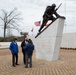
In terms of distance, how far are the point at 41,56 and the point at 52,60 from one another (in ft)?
3.98

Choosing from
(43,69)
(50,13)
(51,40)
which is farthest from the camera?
(50,13)

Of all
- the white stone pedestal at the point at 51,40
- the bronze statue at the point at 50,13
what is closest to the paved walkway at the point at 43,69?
the white stone pedestal at the point at 51,40

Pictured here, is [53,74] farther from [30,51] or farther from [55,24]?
[55,24]

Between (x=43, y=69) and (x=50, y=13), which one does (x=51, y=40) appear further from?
(x=43, y=69)

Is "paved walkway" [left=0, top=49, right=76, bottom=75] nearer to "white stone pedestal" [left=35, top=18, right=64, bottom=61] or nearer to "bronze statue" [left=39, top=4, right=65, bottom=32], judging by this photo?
"white stone pedestal" [left=35, top=18, right=64, bottom=61]

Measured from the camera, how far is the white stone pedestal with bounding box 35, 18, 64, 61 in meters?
14.5

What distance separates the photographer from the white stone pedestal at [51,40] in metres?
14.5

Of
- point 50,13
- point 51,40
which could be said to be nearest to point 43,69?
point 51,40

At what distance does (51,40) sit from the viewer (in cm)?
1470

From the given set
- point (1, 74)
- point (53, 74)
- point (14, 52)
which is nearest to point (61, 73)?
point (53, 74)

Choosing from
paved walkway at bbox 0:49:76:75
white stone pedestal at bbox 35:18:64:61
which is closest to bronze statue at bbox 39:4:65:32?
white stone pedestal at bbox 35:18:64:61

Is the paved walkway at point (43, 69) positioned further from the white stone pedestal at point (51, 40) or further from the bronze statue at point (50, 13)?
the bronze statue at point (50, 13)

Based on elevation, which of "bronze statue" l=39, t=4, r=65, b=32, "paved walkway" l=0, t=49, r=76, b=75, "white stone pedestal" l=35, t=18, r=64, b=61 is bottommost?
"paved walkway" l=0, t=49, r=76, b=75

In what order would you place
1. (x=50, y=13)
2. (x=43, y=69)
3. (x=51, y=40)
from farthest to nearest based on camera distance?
(x=50, y=13)
(x=51, y=40)
(x=43, y=69)
